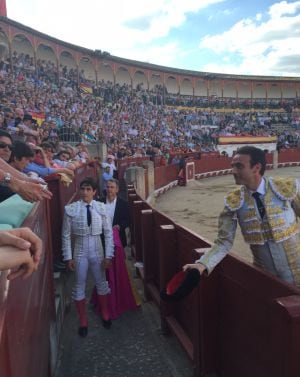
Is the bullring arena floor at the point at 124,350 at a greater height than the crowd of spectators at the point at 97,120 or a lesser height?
lesser

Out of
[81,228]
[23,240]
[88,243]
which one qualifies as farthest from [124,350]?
[23,240]

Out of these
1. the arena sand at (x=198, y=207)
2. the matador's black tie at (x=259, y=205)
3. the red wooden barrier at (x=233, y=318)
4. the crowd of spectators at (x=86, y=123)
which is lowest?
the arena sand at (x=198, y=207)

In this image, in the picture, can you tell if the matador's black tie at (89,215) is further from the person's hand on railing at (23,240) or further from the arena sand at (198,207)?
the person's hand on railing at (23,240)

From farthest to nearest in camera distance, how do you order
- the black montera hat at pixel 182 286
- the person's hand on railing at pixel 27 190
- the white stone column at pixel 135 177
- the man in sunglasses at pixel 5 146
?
the white stone column at pixel 135 177, the man in sunglasses at pixel 5 146, the person's hand on railing at pixel 27 190, the black montera hat at pixel 182 286

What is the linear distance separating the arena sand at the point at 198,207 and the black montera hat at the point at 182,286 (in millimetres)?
3299

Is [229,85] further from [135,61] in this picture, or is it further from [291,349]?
[291,349]

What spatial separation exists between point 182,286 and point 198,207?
8.20m

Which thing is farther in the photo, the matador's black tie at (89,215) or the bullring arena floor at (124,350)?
the matador's black tie at (89,215)

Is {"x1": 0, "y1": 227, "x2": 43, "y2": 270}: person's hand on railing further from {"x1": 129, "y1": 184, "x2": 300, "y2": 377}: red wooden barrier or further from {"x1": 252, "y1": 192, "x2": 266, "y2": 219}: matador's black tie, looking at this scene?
{"x1": 252, "y1": 192, "x2": 266, "y2": 219}: matador's black tie

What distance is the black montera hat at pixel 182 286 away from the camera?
1799 millimetres

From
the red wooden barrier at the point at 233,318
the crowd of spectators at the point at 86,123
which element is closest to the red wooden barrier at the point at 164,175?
the crowd of spectators at the point at 86,123

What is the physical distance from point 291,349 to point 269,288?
0.31 metres

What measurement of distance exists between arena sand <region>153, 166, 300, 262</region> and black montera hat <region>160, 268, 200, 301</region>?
3.30 metres

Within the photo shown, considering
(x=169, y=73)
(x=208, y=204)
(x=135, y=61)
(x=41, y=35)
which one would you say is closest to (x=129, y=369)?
(x=208, y=204)
